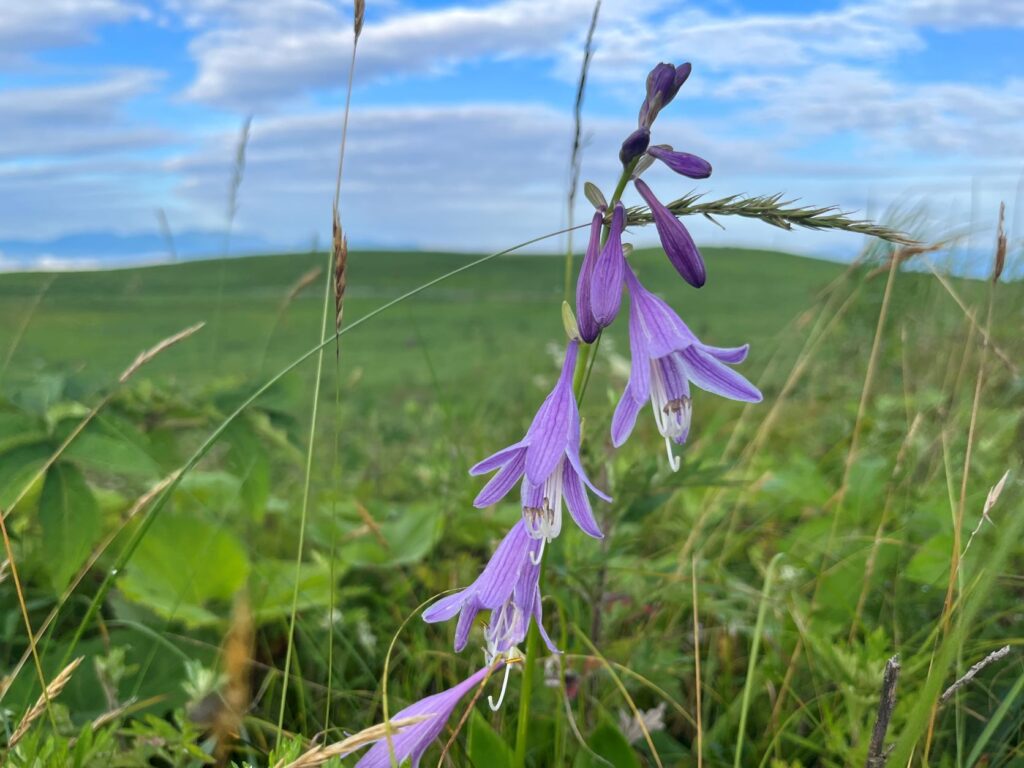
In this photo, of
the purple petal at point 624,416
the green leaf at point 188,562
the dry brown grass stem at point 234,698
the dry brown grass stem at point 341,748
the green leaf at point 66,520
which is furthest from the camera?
the green leaf at point 188,562

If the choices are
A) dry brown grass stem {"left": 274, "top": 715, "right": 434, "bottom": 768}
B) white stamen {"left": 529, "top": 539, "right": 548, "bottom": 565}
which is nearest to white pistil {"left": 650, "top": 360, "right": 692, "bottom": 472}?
white stamen {"left": 529, "top": 539, "right": 548, "bottom": 565}

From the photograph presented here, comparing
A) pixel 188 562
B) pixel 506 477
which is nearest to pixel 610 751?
pixel 506 477

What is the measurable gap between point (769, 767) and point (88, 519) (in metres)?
2.00

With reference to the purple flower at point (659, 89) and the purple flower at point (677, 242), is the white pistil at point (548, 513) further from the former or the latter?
the purple flower at point (659, 89)

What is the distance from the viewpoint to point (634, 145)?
1.50 metres

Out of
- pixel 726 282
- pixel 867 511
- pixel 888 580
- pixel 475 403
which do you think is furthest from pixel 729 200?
pixel 726 282

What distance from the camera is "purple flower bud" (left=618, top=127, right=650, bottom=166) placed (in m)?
1.50

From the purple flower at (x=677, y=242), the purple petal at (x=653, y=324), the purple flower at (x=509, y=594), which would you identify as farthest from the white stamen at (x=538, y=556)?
the purple flower at (x=677, y=242)

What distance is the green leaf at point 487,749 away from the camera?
1.79 m

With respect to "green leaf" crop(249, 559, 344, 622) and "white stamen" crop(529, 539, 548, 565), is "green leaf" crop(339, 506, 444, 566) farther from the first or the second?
"white stamen" crop(529, 539, 548, 565)

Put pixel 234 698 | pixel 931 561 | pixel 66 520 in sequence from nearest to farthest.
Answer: pixel 234 698 < pixel 66 520 < pixel 931 561

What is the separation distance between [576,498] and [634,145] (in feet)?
1.96

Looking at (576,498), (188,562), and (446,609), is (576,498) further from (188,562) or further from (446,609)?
(188,562)

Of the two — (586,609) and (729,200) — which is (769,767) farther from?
(729,200)
